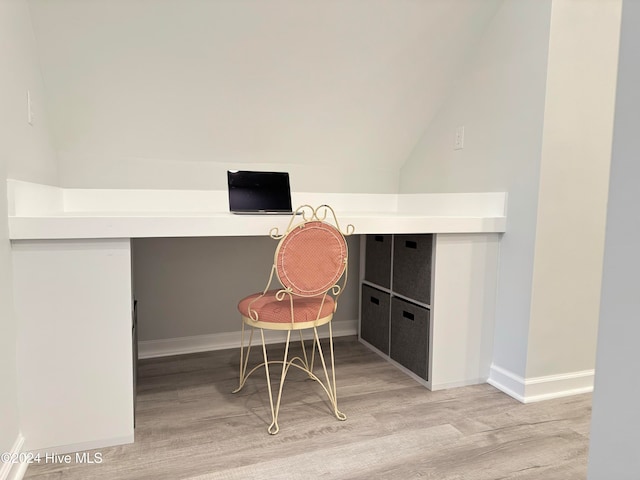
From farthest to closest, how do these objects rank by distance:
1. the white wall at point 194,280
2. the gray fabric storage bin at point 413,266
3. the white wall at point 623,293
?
the white wall at point 194,280 < the gray fabric storage bin at point 413,266 < the white wall at point 623,293

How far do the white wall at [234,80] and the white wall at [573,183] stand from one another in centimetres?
48

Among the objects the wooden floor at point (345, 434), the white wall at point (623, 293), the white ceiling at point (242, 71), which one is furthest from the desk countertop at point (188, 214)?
the white wall at point (623, 293)

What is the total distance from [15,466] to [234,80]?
5.69 ft

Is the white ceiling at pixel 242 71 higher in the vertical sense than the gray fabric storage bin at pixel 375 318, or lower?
higher

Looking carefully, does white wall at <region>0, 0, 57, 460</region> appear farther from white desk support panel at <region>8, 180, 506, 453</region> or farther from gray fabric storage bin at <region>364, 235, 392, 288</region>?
gray fabric storage bin at <region>364, 235, 392, 288</region>

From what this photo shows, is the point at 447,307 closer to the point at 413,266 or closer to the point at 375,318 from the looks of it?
the point at 413,266

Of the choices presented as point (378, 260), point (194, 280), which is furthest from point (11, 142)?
point (378, 260)

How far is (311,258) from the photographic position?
1.66m

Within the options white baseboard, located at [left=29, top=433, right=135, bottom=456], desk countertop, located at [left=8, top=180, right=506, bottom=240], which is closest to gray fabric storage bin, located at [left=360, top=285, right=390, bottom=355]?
desk countertop, located at [left=8, top=180, right=506, bottom=240]

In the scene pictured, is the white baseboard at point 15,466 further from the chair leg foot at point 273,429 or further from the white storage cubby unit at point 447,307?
the white storage cubby unit at point 447,307

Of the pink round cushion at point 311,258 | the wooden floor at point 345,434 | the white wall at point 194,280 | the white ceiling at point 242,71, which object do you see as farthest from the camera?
the white wall at point 194,280

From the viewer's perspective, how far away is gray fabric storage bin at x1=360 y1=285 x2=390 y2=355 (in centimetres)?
253

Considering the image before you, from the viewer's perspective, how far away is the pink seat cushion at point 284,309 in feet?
5.67

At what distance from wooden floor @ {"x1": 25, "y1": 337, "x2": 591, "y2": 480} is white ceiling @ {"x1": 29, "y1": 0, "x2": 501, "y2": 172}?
125 centimetres
